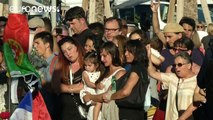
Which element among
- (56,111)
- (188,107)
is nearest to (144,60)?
(188,107)

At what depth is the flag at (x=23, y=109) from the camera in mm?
6625

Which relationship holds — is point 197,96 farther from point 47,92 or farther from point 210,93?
point 47,92

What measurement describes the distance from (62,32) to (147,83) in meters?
2.78

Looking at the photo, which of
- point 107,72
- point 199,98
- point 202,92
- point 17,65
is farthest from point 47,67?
point 17,65

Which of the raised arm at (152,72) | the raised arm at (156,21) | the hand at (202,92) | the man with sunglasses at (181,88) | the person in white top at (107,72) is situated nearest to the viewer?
the hand at (202,92)

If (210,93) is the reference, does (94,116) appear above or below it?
below

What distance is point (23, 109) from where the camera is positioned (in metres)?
6.64

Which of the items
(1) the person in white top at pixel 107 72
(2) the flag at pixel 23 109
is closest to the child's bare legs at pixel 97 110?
(1) the person in white top at pixel 107 72

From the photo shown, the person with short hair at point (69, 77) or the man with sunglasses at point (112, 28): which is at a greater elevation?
the man with sunglasses at point (112, 28)

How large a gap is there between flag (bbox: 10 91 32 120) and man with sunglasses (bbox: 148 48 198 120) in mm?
2352

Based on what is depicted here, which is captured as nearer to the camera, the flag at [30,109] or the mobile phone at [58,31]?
the flag at [30,109]

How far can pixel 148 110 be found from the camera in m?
9.59

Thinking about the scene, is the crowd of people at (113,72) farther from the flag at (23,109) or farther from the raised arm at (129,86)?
the flag at (23,109)

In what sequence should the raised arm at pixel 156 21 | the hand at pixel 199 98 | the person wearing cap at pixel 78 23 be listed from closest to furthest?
the hand at pixel 199 98, the person wearing cap at pixel 78 23, the raised arm at pixel 156 21
